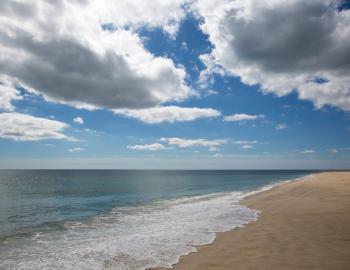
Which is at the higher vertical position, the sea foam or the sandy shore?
the sandy shore

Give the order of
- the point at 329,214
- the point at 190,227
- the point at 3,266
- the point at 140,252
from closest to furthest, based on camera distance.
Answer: the point at 3,266 → the point at 140,252 → the point at 190,227 → the point at 329,214

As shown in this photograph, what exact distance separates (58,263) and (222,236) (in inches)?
325

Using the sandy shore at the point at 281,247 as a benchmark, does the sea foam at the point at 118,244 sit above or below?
below

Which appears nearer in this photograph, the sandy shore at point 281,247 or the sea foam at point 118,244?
the sandy shore at point 281,247

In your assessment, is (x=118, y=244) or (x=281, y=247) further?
(x=118, y=244)

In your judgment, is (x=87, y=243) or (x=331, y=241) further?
(x=87, y=243)

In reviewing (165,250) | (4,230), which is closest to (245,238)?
(165,250)

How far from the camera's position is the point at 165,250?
40.5 ft

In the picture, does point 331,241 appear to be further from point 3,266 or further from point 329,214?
point 3,266

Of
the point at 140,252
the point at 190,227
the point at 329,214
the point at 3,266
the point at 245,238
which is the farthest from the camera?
the point at 329,214

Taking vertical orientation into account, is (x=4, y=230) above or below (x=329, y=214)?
below

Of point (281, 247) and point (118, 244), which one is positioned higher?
point (281, 247)

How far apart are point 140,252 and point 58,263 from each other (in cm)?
344

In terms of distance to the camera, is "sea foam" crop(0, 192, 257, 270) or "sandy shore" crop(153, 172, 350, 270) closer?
"sandy shore" crop(153, 172, 350, 270)
